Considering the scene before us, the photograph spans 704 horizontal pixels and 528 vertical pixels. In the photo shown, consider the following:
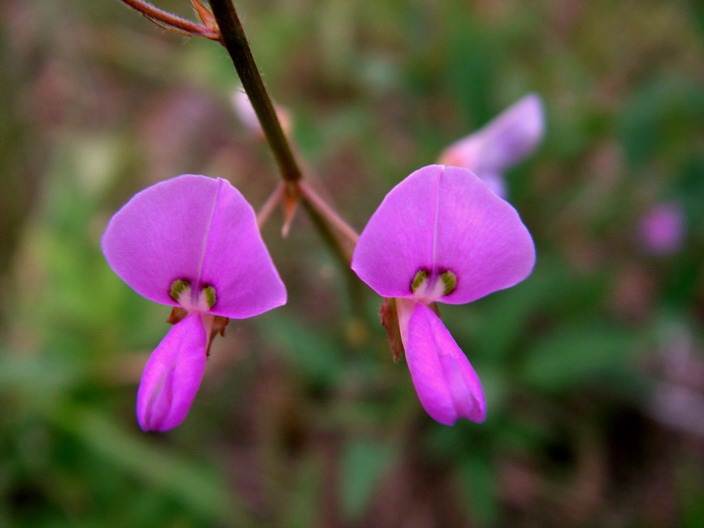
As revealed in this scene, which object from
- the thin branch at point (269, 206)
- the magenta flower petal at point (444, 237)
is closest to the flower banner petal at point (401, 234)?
the magenta flower petal at point (444, 237)

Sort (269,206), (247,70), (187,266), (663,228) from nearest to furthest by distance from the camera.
Answer: (247,70)
(187,266)
(269,206)
(663,228)

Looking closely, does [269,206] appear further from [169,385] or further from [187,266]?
[169,385]

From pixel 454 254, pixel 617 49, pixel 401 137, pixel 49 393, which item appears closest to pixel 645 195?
pixel 617 49

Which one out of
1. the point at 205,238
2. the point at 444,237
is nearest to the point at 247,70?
the point at 205,238

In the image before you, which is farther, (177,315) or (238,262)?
(177,315)

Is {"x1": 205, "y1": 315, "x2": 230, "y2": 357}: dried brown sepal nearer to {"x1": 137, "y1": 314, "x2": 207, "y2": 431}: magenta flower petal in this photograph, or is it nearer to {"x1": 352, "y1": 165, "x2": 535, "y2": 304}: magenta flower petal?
{"x1": 137, "y1": 314, "x2": 207, "y2": 431}: magenta flower petal

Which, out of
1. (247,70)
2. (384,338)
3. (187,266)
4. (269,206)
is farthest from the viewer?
(384,338)
